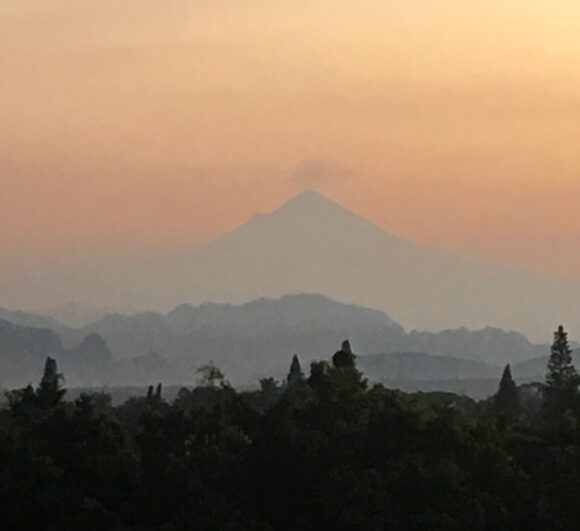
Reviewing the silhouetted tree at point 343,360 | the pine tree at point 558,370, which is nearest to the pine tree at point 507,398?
the pine tree at point 558,370

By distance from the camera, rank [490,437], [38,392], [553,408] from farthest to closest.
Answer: [553,408]
[38,392]
[490,437]

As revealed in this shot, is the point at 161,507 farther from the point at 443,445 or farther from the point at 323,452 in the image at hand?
the point at 443,445

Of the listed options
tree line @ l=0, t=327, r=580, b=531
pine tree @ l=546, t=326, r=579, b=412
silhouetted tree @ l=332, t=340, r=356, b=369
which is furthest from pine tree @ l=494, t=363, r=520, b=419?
tree line @ l=0, t=327, r=580, b=531

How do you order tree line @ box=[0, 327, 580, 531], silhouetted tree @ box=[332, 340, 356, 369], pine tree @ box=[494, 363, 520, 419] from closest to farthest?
tree line @ box=[0, 327, 580, 531]
silhouetted tree @ box=[332, 340, 356, 369]
pine tree @ box=[494, 363, 520, 419]

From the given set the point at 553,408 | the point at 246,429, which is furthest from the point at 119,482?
the point at 553,408

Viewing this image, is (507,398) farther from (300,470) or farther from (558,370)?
(300,470)

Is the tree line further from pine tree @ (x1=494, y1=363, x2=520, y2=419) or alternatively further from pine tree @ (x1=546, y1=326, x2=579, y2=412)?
pine tree @ (x1=494, y1=363, x2=520, y2=419)

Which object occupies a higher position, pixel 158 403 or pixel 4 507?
pixel 158 403

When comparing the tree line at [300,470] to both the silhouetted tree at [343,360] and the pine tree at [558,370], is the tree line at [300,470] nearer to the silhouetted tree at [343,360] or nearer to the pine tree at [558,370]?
the silhouetted tree at [343,360]
